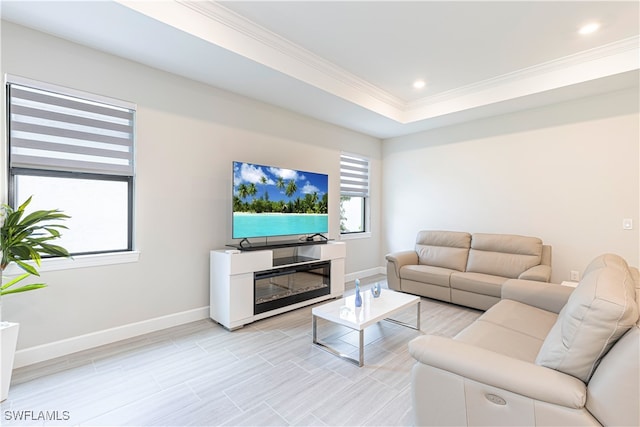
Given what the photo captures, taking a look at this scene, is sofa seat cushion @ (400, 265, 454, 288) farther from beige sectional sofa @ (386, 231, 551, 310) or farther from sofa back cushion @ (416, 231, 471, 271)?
sofa back cushion @ (416, 231, 471, 271)

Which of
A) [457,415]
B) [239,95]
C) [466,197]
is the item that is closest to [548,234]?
[466,197]

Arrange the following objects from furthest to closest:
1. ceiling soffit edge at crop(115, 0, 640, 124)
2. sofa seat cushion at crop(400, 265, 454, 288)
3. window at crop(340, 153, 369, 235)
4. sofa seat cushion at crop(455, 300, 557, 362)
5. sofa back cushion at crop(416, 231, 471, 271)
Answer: window at crop(340, 153, 369, 235) → sofa back cushion at crop(416, 231, 471, 271) → sofa seat cushion at crop(400, 265, 454, 288) → ceiling soffit edge at crop(115, 0, 640, 124) → sofa seat cushion at crop(455, 300, 557, 362)

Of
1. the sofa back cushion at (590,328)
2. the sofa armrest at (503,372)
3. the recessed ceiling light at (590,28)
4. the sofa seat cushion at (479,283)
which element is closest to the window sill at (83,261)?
the sofa armrest at (503,372)

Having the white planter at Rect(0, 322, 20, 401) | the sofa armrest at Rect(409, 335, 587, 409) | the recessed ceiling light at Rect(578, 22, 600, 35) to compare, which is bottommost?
the white planter at Rect(0, 322, 20, 401)

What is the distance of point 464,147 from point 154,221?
456 centimetres

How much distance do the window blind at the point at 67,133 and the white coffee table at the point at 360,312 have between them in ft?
7.67

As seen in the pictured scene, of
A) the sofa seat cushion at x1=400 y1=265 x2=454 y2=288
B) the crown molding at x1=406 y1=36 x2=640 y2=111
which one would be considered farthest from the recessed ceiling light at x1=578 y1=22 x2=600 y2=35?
the sofa seat cushion at x1=400 y1=265 x2=454 y2=288

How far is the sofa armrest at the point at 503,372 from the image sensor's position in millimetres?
1188

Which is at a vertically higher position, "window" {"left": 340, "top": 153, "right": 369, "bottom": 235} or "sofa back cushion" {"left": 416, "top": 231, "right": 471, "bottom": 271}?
"window" {"left": 340, "top": 153, "right": 369, "bottom": 235}

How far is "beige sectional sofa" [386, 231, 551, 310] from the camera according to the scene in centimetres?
362

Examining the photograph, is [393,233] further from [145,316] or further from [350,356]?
[145,316]

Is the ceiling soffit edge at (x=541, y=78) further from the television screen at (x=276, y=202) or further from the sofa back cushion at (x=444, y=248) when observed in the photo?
the television screen at (x=276, y=202)

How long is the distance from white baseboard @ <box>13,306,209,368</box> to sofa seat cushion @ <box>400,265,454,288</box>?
273 cm

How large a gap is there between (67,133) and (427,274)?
427 centimetres
